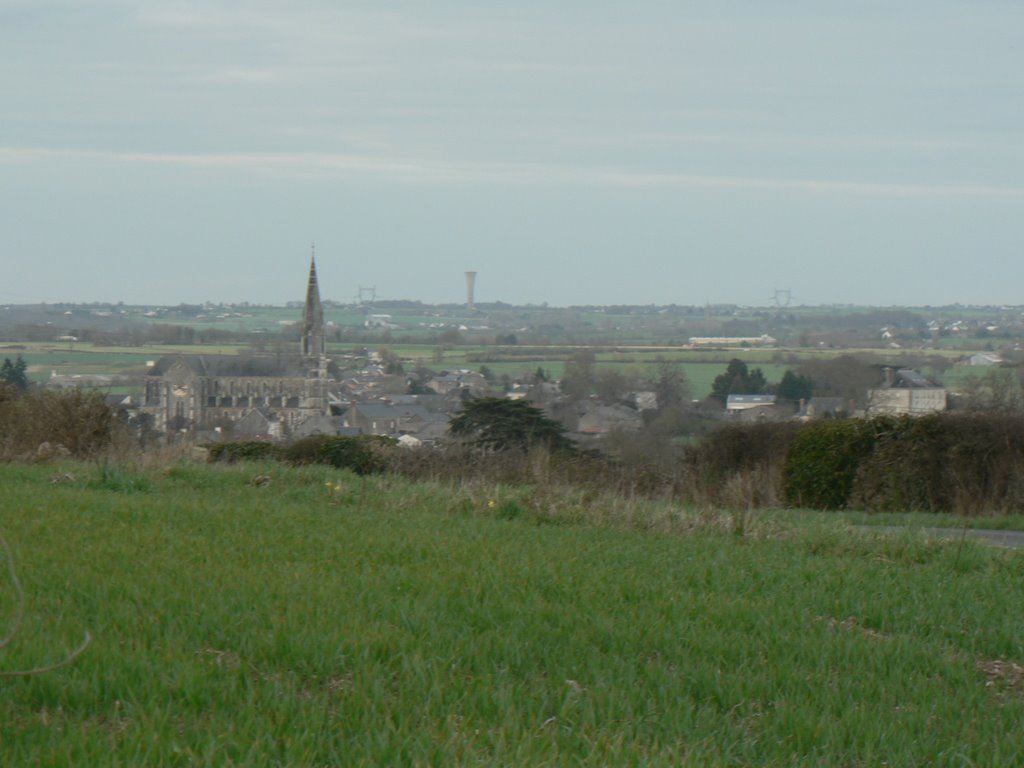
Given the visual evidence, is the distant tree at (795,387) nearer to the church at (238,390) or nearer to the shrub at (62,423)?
the church at (238,390)

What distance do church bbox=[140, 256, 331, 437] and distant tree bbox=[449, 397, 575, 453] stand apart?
7.28 meters

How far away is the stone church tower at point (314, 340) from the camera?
52812 millimetres

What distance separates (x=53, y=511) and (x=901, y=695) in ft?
23.9

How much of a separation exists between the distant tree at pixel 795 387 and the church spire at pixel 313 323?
30479 mm

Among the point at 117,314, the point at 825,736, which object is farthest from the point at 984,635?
the point at 117,314

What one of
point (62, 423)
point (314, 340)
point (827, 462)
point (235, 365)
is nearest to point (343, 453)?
point (62, 423)

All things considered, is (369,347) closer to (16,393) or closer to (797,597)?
(16,393)

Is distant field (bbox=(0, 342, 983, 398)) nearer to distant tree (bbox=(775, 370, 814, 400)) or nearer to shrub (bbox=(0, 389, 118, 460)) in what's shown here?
distant tree (bbox=(775, 370, 814, 400))

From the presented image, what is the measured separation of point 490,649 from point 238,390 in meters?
44.5

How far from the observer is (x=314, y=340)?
212 ft

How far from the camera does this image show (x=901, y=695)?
5.06m

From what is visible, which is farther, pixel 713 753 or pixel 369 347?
pixel 369 347

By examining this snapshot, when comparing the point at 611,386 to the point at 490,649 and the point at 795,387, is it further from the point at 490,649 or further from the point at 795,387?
the point at 490,649

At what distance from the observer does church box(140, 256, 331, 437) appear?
117 ft
